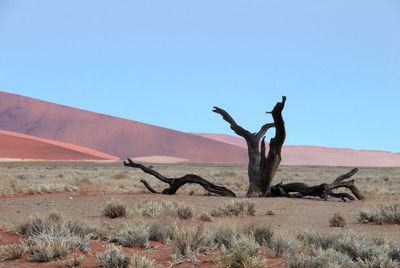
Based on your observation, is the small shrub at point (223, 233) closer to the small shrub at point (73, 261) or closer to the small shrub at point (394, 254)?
the small shrub at point (73, 261)

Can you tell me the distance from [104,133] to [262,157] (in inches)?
5579

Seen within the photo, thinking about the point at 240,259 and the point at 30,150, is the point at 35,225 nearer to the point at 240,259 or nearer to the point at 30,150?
the point at 240,259

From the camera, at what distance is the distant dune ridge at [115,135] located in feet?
486

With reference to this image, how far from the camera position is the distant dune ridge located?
148250mm

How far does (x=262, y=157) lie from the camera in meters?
19.6

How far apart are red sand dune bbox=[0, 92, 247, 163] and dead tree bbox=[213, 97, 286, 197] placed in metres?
121

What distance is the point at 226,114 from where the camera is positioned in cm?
2116

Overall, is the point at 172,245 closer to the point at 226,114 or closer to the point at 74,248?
the point at 74,248

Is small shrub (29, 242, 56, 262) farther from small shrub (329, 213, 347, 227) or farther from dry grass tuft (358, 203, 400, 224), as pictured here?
dry grass tuft (358, 203, 400, 224)

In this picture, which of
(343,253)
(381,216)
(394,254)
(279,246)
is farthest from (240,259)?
(381,216)

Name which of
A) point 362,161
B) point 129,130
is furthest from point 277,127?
point 362,161

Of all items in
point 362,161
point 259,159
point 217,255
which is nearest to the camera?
point 217,255

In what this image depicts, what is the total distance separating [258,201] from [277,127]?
2.89m

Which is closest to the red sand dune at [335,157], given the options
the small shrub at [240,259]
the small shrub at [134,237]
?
the small shrub at [134,237]
